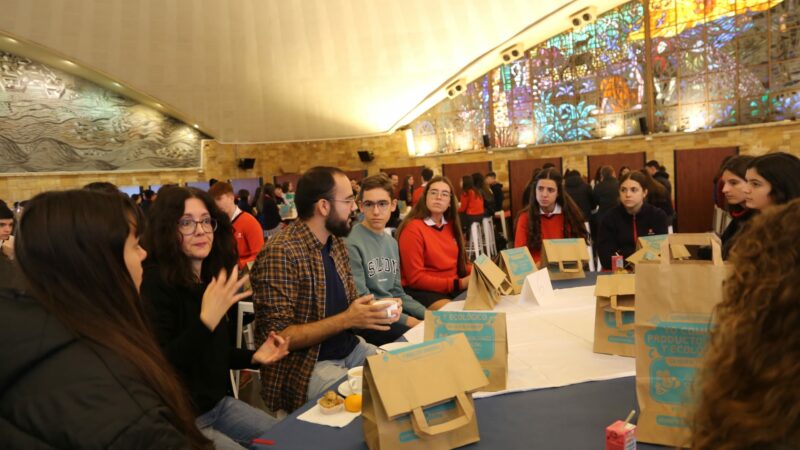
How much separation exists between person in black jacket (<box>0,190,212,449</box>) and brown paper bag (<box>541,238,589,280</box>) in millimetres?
2562

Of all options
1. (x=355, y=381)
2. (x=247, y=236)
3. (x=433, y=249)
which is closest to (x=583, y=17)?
(x=247, y=236)

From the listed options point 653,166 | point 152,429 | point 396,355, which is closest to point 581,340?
point 396,355

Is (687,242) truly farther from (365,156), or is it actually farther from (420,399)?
(365,156)

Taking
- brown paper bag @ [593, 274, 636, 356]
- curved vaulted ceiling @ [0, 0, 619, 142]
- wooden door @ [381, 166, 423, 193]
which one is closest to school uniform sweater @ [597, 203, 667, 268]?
brown paper bag @ [593, 274, 636, 356]

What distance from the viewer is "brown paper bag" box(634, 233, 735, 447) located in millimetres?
1355

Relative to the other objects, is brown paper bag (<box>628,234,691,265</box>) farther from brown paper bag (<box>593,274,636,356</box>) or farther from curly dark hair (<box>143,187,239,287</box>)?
curly dark hair (<box>143,187,239,287</box>)

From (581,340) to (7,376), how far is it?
183cm

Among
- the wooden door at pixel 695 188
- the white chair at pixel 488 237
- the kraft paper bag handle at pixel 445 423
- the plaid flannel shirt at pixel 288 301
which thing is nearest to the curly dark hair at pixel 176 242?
the plaid flannel shirt at pixel 288 301

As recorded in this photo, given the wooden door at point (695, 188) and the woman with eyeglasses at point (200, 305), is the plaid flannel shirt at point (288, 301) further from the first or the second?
the wooden door at point (695, 188)

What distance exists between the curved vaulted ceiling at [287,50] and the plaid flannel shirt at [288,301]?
13.9 m

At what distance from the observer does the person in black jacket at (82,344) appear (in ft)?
3.41

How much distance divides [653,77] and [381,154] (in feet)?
26.5

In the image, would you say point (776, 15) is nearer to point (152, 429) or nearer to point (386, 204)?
point (386, 204)

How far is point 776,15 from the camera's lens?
11961 millimetres
